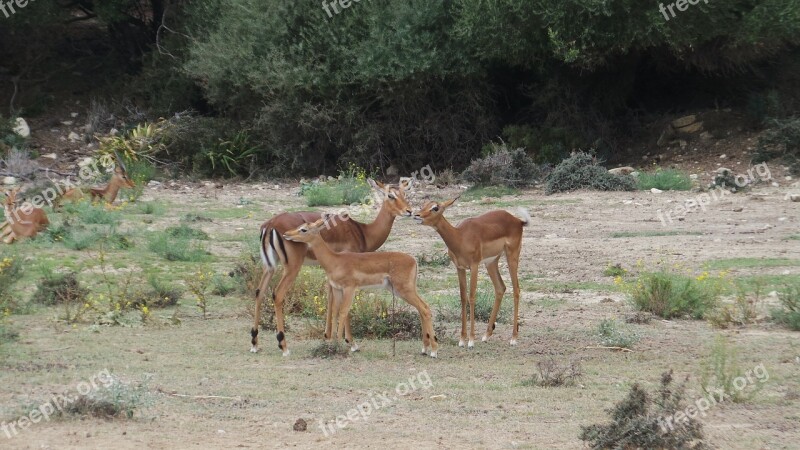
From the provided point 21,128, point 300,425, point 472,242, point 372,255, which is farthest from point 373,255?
point 21,128

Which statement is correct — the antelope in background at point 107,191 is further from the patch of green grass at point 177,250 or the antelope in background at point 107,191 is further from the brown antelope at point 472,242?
the brown antelope at point 472,242

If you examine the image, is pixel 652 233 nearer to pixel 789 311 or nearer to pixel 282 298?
pixel 789 311

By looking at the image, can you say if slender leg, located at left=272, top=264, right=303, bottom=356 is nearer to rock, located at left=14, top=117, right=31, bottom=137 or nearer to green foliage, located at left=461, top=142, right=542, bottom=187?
green foliage, located at left=461, top=142, right=542, bottom=187

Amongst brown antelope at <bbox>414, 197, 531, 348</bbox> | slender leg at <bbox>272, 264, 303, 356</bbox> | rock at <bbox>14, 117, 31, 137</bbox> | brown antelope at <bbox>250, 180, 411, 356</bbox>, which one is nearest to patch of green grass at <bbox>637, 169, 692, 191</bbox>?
brown antelope at <bbox>414, 197, 531, 348</bbox>

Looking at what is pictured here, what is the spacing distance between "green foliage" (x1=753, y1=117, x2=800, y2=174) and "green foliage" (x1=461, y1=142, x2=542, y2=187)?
4.29 metres

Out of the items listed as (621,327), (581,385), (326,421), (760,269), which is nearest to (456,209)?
(760,269)

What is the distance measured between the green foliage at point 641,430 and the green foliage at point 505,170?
14328 mm

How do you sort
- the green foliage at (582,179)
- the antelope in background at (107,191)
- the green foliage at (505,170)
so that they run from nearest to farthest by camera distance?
the antelope in background at (107,191)
the green foliage at (582,179)
the green foliage at (505,170)

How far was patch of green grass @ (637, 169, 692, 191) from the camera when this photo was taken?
20286mm

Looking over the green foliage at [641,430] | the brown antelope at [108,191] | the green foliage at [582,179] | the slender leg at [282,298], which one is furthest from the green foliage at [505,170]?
the green foliage at [641,430]

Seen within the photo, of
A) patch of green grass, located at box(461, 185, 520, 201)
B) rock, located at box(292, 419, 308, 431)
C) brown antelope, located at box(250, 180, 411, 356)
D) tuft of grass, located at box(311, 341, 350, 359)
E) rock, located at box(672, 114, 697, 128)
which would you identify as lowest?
patch of green grass, located at box(461, 185, 520, 201)

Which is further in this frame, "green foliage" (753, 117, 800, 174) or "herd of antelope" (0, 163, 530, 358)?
"green foliage" (753, 117, 800, 174)

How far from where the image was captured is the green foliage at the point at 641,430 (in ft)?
23.5

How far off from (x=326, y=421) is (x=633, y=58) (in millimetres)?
18390
